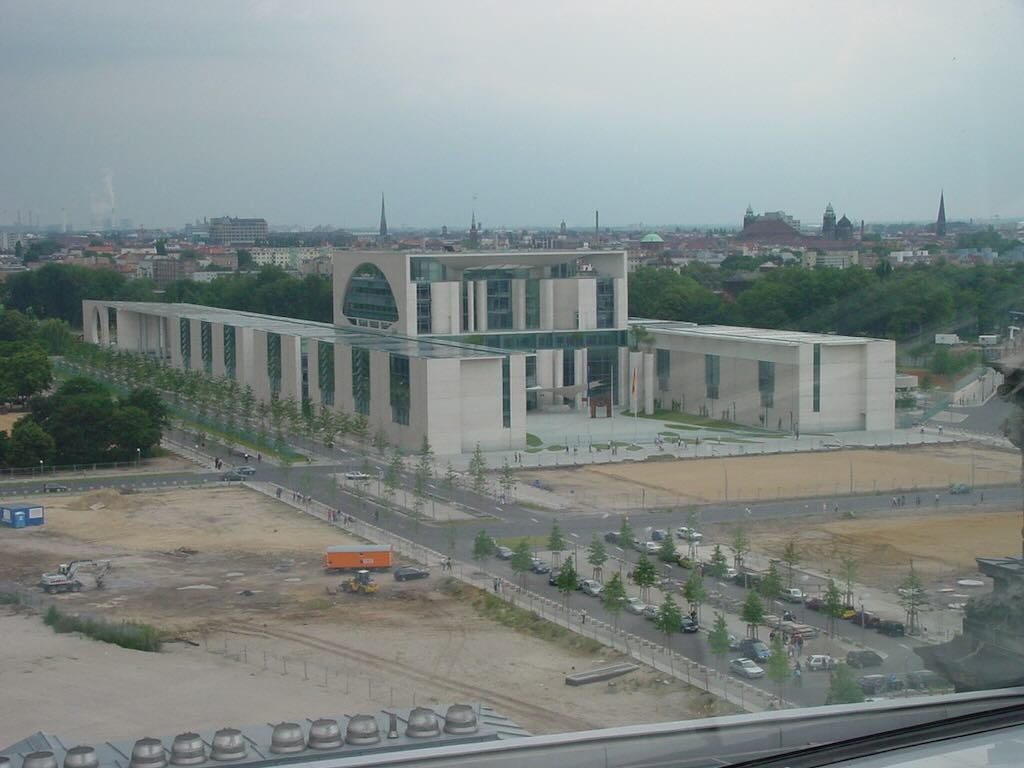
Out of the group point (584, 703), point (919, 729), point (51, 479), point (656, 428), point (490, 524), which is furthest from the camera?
point (656, 428)

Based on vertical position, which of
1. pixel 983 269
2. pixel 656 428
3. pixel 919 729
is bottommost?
pixel 656 428

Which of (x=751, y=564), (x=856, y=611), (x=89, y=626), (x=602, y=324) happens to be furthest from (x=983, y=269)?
(x=602, y=324)

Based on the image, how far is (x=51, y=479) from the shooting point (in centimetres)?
684

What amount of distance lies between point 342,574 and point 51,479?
2.94 meters

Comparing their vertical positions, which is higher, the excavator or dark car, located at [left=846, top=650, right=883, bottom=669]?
dark car, located at [left=846, top=650, right=883, bottom=669]

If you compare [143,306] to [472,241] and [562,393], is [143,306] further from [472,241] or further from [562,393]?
[562,393]

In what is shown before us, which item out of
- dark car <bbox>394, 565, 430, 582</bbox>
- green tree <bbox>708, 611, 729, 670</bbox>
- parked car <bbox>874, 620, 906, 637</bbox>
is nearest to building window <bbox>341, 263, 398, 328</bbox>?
dark car <bbox>394, 565, 430, 582</bbox>

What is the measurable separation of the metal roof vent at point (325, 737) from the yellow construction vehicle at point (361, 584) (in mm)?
2605

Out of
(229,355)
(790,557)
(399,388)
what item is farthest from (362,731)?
(229,355)

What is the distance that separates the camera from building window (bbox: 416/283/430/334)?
38.0ft

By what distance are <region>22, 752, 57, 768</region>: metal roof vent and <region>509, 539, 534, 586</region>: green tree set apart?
9.26ft

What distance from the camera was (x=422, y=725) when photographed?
1815mm

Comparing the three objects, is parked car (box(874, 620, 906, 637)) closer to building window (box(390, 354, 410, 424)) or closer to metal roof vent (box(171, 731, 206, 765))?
metal roof vent (box(171, 731, 206, 765))

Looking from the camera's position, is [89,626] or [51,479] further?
[51,479]
